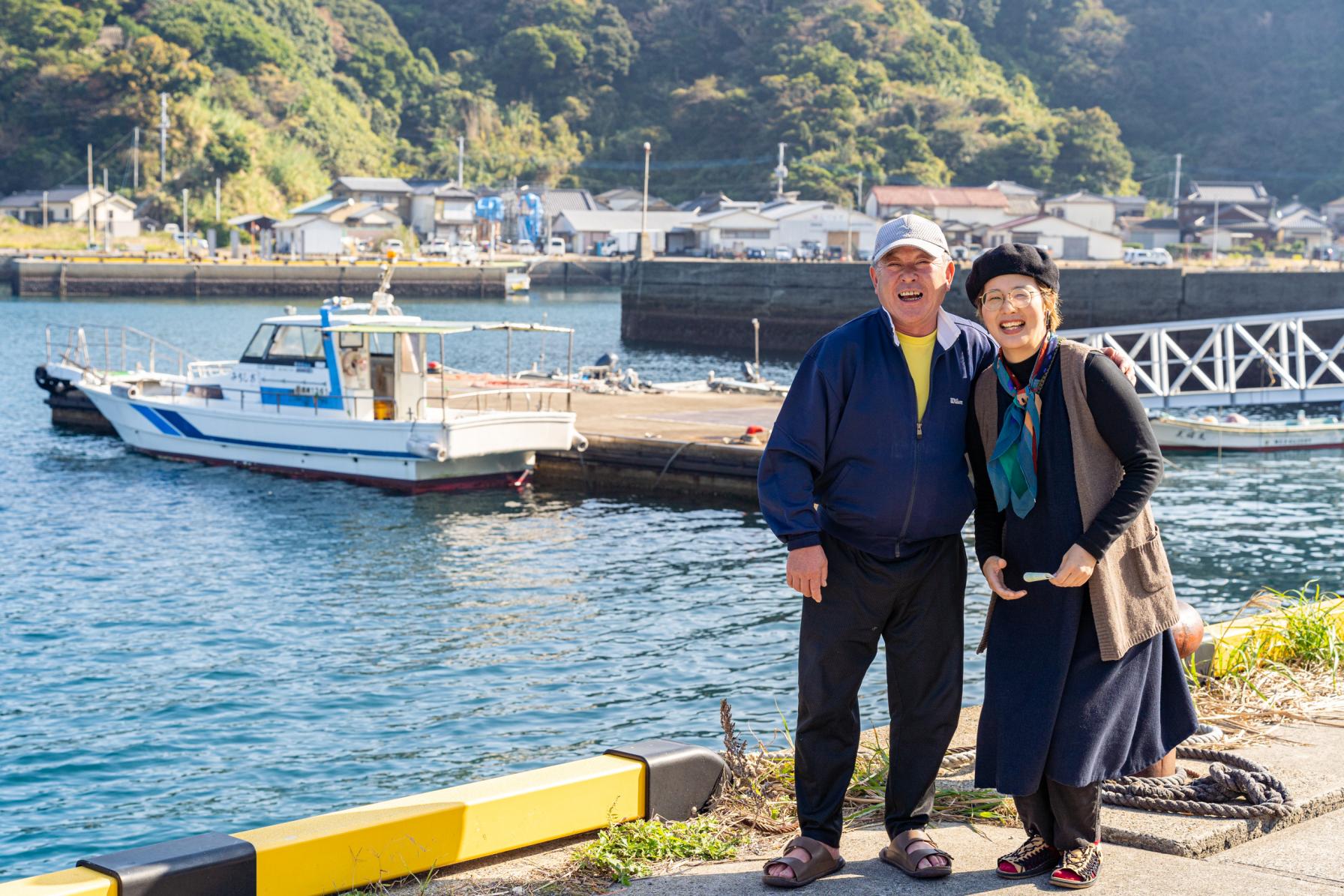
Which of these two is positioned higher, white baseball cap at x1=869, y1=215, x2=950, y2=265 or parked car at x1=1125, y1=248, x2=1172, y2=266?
parked car at x1=1125, y1=248, x2=1172, y2=266

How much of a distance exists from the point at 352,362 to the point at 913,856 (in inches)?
730

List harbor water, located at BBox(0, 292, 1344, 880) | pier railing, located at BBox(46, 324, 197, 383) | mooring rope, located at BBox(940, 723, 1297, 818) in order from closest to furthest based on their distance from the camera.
Result: mooring rope, located at BBox(940, 723, 1297, 818) → harbor water, located at BBox(0, 292, 1344, 880) → pier railing, located at BBox(46, 324, 197, 383)

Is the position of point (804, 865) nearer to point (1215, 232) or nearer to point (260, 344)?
point (260, 344)

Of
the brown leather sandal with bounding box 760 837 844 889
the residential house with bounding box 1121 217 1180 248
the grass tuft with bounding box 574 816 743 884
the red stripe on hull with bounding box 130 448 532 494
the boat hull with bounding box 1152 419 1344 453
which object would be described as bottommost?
the red stripe on hull with bounding box 130 448 532 494

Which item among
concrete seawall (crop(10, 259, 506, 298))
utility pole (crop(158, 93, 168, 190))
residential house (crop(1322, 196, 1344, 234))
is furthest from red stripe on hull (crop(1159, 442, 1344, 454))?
utility pole (crop(158, 93, 168, 190))

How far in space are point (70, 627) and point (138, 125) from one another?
95153mm

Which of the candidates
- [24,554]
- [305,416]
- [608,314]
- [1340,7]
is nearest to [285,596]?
[24,554]

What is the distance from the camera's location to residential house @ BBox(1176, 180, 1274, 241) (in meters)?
88.5

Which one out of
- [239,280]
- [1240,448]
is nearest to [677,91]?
[239,280]

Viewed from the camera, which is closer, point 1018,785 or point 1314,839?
point 1018,785

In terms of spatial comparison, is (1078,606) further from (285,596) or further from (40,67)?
(40,67)

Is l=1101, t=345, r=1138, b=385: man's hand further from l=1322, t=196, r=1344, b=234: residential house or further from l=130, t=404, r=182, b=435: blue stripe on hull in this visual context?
l=1322, t=196, r=1344, b=234: residential house

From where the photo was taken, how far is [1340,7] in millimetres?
120312

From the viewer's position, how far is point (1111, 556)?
3.91 m
